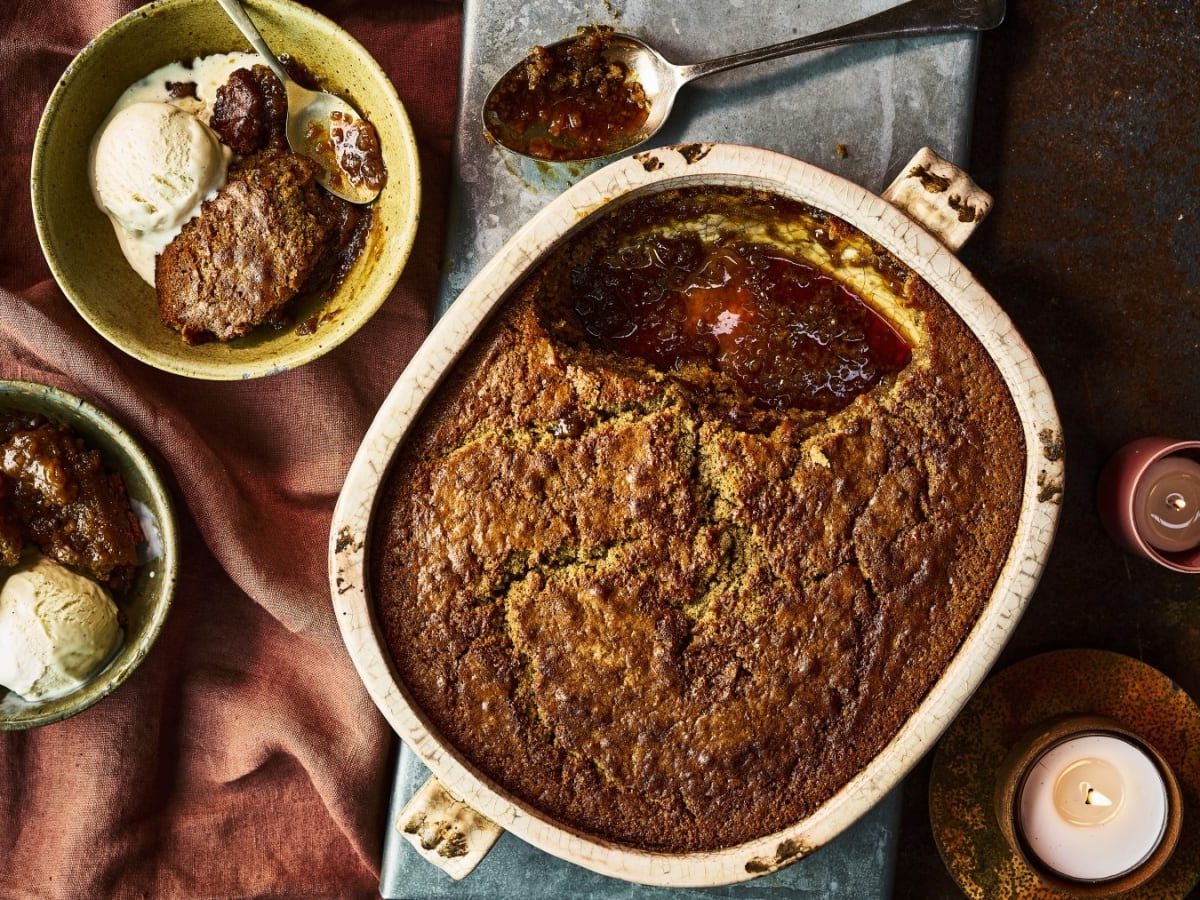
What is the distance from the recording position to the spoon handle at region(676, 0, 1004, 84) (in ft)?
7.30

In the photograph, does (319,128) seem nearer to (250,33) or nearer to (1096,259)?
(250,33)

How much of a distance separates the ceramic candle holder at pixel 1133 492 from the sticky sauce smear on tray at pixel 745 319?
2.16ft

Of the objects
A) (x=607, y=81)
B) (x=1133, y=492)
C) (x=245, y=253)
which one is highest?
(x=607, y=81)

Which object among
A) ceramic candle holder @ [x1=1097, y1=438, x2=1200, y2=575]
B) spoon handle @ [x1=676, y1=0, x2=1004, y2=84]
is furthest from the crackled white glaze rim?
ceramic candle holder @ [x1=1097, y1=438, x2=1200, y2=575]

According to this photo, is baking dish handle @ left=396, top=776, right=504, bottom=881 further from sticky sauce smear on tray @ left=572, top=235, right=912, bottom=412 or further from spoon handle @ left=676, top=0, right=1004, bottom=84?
spoon handle @ left=676, top=0, right=1004, bottom=84

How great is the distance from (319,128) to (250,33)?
0.24m

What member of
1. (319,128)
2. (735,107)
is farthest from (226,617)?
(735,107)

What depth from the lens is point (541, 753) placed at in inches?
80.0

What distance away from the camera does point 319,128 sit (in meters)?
2.37

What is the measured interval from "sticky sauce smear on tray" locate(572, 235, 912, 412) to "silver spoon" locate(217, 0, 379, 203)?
613 millimetres

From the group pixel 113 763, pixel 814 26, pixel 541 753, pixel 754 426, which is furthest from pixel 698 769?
pixel 814 26

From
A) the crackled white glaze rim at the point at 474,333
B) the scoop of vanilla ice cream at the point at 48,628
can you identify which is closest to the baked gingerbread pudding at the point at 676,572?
the crackled white glaze rim at the point at 474,333

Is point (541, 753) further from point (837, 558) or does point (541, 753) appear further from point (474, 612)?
point (837, 558)

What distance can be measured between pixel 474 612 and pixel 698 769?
0.54 metres
